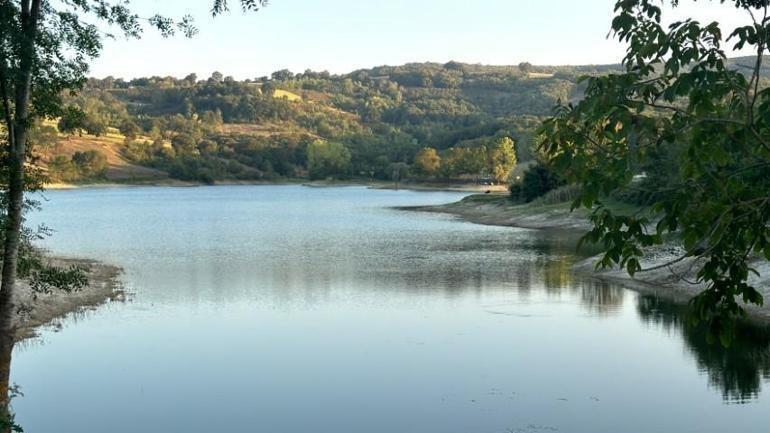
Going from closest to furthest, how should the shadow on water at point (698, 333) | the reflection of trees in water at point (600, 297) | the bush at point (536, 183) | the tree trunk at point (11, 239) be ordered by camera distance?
the tree trunk at point (11, 239) < the shadow on water at point (698, 333) < the reflection of trees in water at point (600, 297) < the bush at point (536, 183)

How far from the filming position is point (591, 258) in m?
44.0

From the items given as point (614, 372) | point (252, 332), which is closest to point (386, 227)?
point (252, 332)

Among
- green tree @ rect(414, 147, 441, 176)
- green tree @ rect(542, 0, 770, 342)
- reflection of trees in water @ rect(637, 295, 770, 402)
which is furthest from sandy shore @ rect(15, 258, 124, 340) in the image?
green tree @ rect(414, 147, 441, 176)

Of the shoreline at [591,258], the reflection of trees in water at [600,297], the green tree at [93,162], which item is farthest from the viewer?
the green tree at [93,162]

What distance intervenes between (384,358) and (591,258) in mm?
23239

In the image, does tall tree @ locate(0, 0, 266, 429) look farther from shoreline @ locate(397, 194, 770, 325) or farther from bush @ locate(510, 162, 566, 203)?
bush @ locate(510, 162, 566, 203)

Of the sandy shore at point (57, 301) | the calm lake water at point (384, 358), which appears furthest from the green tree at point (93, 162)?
the sandy shore at point (57, 301)

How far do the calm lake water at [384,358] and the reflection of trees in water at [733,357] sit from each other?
0.28 feet

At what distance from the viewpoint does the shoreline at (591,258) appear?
30.0 metres

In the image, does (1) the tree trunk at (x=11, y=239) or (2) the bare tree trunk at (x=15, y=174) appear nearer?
(2) the bare tree trunk at (x=15, y=174)

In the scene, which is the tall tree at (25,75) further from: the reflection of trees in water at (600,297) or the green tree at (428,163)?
the green tree at (428,163)

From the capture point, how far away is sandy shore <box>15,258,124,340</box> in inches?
1030

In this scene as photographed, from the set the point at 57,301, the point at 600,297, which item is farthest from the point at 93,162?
the point at 600,297

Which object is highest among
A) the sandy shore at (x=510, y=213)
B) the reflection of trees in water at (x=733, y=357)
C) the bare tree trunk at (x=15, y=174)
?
the bare tree trunk at (x=15, y=174)
